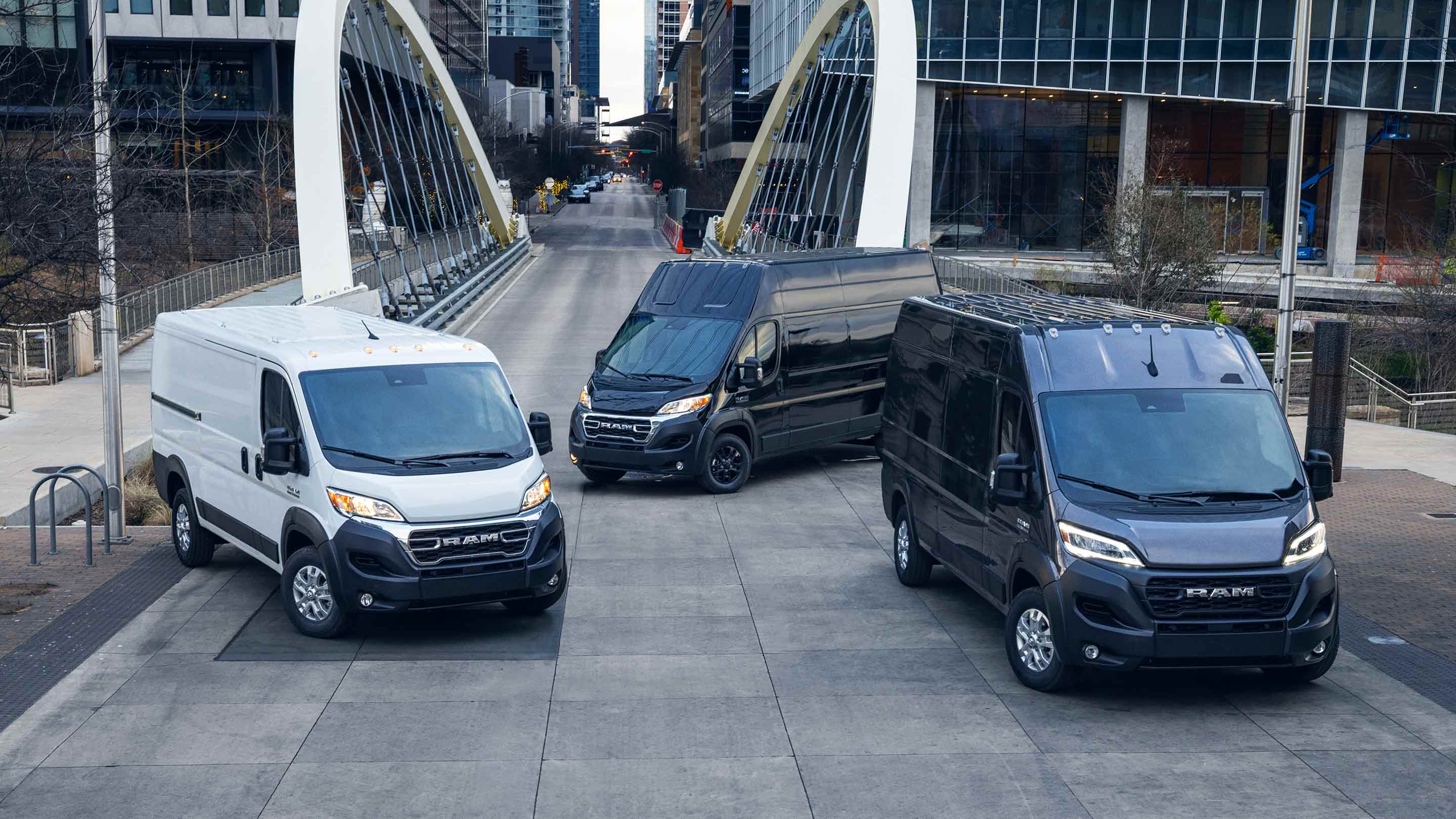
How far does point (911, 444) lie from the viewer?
1130cm

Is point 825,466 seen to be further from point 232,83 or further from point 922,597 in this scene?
point 232,83

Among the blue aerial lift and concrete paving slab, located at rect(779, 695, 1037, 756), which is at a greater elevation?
the blue aerial lift

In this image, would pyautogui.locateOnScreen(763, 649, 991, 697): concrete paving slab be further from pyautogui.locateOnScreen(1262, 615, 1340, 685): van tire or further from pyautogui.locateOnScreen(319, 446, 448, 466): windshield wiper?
pyautogui.locateOnScreen(319, 446, 448, 466): windshield wiper

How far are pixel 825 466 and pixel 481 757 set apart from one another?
10.8m

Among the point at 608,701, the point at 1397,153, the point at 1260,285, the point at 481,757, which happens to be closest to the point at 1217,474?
the point at 608,701

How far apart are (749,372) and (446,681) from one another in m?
7.59

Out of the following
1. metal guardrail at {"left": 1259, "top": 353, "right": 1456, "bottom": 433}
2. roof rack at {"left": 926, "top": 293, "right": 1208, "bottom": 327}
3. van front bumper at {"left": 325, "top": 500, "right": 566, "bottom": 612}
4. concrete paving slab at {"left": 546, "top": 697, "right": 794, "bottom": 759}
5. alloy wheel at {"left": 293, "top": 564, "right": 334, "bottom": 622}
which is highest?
roof rack at {"left": 926, "top": 293, "right": 1208, "bottom": 327}

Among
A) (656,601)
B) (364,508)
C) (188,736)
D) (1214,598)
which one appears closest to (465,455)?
(364,508)

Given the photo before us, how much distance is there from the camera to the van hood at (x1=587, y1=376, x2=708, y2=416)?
15.4m

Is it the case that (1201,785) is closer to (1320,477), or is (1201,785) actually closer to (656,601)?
(1320,477)

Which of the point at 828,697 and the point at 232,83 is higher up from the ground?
the point at 232,83

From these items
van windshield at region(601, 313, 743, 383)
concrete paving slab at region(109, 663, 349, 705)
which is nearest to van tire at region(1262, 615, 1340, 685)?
concrete paving slab at region(109, 663, 349, 705)

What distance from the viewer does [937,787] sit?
7.03m

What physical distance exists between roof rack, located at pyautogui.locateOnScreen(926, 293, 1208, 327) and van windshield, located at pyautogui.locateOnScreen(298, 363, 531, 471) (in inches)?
144
